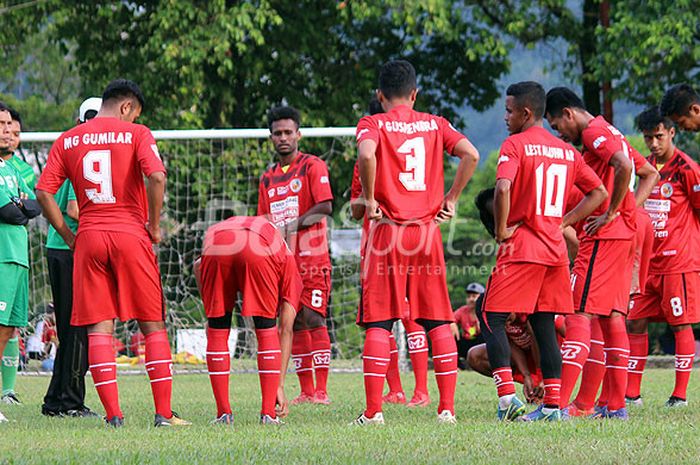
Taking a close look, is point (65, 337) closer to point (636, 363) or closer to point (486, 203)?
point (486, 203)

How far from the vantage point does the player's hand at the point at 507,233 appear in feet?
26.4

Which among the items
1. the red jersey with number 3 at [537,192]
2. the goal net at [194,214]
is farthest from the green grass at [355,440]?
the goal net at [194,214]

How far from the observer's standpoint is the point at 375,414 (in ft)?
25.9

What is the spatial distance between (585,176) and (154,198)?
3086 mm

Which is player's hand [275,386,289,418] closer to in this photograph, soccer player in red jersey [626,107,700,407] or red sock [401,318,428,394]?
red sock [401,318,428,394]

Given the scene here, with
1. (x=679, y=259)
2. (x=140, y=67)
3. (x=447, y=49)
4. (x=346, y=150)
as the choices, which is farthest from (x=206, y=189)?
(x=679, y=259)

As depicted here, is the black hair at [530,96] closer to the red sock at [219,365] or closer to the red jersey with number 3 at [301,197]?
the red sock at [219,365]

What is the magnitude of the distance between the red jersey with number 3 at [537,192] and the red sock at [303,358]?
3.25 metres

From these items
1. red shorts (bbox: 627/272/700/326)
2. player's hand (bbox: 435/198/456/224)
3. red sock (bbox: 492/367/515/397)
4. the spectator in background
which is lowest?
the spectator in background

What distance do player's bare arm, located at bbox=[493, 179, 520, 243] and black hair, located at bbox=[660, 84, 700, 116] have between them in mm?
2328

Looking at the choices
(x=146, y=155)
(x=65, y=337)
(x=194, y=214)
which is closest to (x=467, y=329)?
(x=194, y=214)

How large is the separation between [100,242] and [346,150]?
11618 millimetres

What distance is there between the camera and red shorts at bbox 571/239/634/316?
8320 millimetres

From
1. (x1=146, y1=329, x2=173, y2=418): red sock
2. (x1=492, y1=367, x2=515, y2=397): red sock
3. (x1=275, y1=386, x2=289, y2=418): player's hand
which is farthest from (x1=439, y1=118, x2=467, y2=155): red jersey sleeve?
(x1=146, y1=329, x2=173, y2=418): red sock
